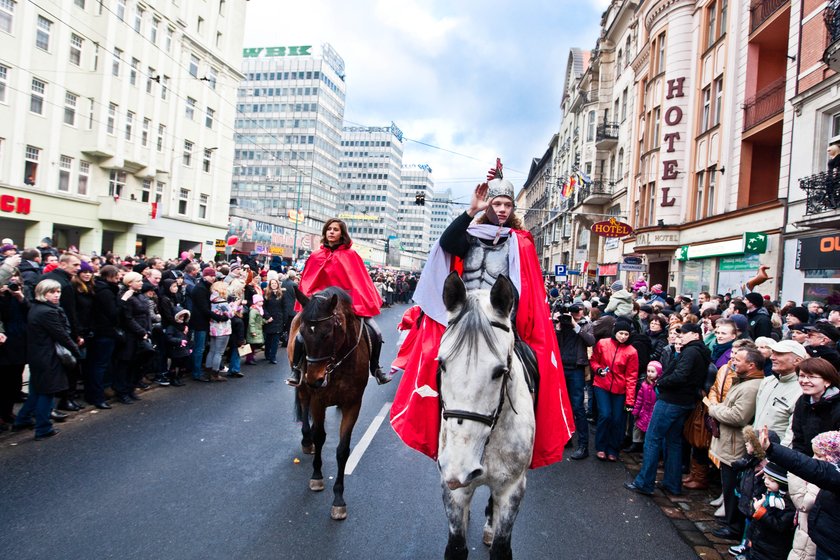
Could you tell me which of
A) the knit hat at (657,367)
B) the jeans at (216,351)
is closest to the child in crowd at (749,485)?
the knit hat at (657,367)

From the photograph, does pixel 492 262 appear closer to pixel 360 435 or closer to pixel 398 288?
pixel 360 435

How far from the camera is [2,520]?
4266 millimetres

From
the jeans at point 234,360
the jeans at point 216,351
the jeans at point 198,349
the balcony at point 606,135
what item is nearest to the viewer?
the jeans at point 198,349

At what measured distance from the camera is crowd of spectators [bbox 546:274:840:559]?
3354 mm

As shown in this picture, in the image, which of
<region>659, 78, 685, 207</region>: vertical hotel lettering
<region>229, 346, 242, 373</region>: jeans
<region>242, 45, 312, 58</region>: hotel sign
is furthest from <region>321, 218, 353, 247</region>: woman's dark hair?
<region>242, 45, 312, 58</region>: hotel sign

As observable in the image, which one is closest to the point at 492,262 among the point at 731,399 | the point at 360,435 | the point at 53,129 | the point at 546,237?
the point at 731,399

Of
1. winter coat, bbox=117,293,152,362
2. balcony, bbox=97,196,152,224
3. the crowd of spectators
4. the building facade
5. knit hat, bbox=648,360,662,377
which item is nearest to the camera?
the crowd of spectators

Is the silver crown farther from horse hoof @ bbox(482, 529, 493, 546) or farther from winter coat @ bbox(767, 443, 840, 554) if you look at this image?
horse hoof @ bbox(482, 529, 493, 546)

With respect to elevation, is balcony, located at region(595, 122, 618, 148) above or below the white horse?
above

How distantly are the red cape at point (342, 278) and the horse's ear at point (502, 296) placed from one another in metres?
3.41

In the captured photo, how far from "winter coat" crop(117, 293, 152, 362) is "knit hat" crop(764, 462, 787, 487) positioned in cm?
857

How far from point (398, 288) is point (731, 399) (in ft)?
121

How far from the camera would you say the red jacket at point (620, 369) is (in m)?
6.83

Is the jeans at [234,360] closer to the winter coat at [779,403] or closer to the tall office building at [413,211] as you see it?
the winter coat at [779,403]
